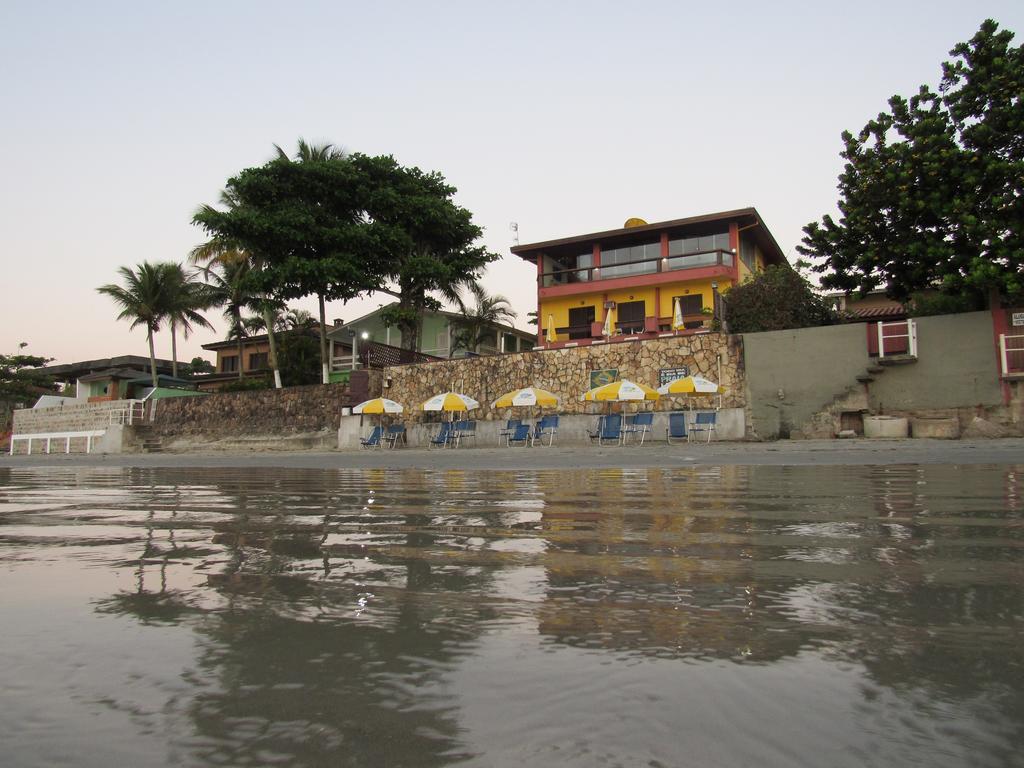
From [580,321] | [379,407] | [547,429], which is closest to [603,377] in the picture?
[547,429]

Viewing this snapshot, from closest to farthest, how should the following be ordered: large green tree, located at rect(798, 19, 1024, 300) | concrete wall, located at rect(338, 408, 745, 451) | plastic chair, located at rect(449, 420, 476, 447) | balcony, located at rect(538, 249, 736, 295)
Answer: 1. large green tree, located at rect(798, 19, 1024, 300)
2. concrete wall, located at rect(338, 408, 745, 451)
3. plastic chair, located at rect(449, 420, 476, 447)
4. balcony, located at rect(538, 249, 736, 295)

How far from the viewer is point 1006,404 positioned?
804 inches

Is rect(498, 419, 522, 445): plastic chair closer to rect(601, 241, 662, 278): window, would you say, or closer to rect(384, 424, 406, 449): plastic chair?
rect(384, 424, 406, 449): plastic chair

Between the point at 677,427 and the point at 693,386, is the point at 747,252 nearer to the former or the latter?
the point at 693,386

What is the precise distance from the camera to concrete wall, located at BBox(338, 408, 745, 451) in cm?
2369

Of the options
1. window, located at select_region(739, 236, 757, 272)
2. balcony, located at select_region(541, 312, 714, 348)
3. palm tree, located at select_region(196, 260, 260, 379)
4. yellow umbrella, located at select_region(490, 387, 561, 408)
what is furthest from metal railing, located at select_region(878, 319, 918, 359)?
palm tree, located at select_region(196, 260, 260, 379)

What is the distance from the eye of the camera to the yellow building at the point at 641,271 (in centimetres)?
3475

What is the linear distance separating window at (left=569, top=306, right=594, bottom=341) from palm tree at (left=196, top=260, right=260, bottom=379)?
63.2ft

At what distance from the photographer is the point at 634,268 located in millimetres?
36938

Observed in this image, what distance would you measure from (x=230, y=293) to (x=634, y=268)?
1033 inches

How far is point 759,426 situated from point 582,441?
611 centimetres

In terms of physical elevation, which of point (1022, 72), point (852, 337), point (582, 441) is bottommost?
point (582, 441)

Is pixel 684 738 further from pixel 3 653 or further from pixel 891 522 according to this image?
pixel 891 522

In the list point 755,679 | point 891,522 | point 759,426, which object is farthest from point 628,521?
point 759,426
